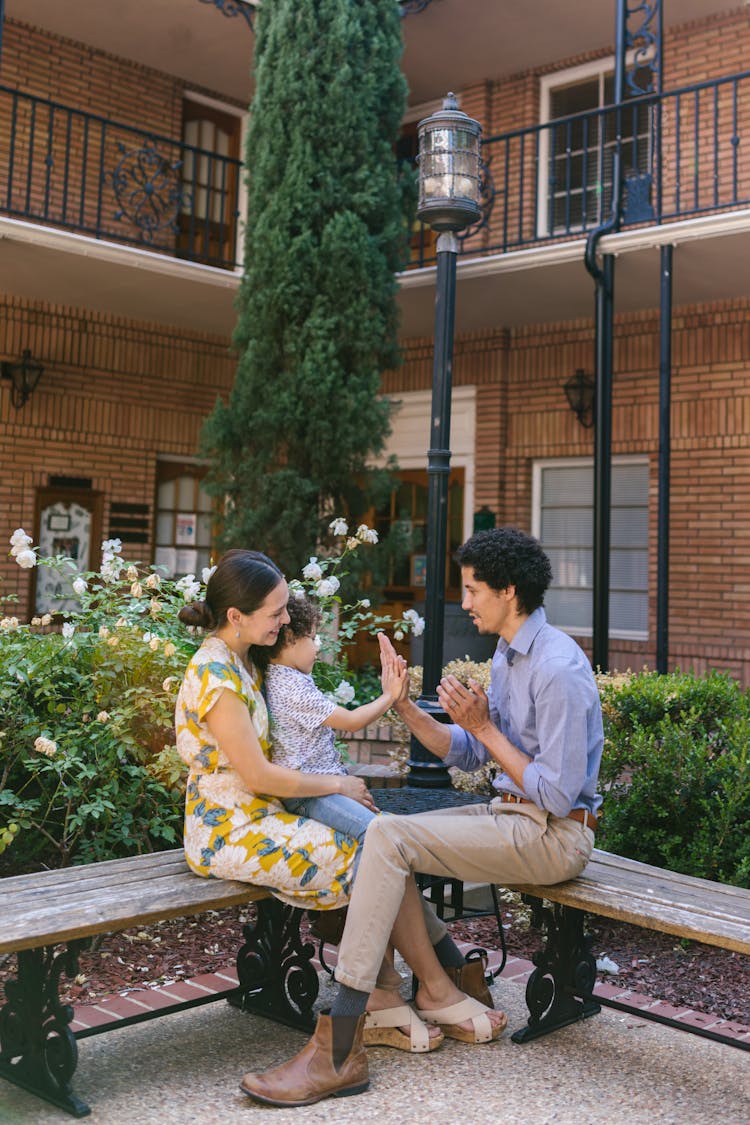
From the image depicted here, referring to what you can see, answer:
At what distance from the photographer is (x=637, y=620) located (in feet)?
34.6

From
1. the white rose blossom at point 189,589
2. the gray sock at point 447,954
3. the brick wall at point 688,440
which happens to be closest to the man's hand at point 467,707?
the gray sock at point 447,954

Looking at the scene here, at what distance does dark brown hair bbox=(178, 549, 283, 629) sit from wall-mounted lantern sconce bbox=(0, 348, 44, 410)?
26.0 ft

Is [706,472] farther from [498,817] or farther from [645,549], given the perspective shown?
[498,817]

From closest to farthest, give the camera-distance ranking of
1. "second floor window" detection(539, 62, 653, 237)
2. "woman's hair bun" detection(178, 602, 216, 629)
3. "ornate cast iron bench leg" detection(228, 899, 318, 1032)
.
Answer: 1. "woman's hair bun" detection(178, 602, 216, 629)
2. "ornate cast iron bench leg" detection(228, 899, 318, 1032)
3. "second floor window" detection(539, 62, 653, 237)

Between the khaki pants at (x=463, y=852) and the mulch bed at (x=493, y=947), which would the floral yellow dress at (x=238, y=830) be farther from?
the mulch bed at (x=493, y=947)

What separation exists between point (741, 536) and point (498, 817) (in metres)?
7.07

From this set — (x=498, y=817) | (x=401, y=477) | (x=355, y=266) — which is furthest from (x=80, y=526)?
(x=498, y=817)

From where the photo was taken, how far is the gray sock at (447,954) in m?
3.45

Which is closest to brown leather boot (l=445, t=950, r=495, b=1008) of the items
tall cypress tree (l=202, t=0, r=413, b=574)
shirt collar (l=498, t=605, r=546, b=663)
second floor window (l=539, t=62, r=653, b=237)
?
shirt collar (l=498, t=605, r=546, b=663)

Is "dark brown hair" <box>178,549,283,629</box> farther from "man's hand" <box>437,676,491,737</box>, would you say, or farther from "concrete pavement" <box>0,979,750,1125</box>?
"concrete pavement" <box>0,979,750,1125</box>

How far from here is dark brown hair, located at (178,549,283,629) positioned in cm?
329

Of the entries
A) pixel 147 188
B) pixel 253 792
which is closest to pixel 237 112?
pixel 147 188

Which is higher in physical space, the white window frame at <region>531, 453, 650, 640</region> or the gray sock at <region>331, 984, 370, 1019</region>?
the white window frame at <region>531, 453, 650, 640</region>

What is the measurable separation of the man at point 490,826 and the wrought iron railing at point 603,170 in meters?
6.71
